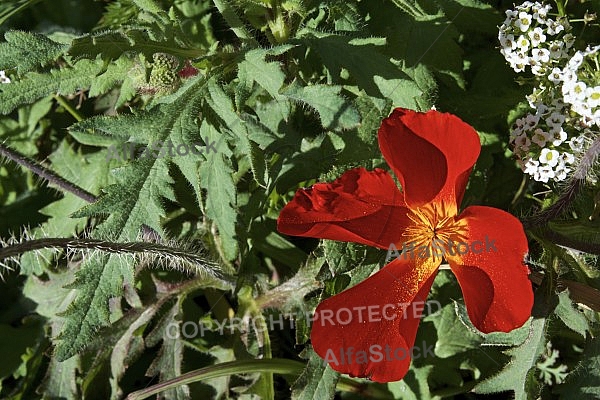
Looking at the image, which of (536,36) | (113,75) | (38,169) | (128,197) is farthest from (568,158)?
(38,169)

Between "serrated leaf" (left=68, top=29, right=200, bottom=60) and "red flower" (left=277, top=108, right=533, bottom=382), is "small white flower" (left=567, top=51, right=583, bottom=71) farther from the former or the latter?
"serrated leaf" (left=68, top=29, right=200, bottom=60)

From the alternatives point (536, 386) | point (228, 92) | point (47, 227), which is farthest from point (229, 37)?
point (536, 386)

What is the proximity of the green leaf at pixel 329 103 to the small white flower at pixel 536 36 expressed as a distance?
0.61m

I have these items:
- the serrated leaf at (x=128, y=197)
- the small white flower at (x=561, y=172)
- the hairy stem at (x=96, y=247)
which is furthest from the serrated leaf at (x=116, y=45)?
the small white flower at (x=561, y=172)

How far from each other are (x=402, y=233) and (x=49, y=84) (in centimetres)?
116

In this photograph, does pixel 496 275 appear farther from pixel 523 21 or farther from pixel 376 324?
pixel 523 21

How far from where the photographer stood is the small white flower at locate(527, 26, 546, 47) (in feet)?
6.63

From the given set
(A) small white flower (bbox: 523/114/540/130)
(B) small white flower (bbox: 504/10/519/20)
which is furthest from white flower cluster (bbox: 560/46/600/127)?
(B) small white flower (bbox: 504/10/519/20)

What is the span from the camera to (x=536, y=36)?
205 centimetres

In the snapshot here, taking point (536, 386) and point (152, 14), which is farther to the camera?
point (152, 14)

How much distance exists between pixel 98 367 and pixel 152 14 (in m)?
1.27

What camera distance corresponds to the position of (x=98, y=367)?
2500 millimetres

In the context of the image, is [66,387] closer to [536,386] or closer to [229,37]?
[229,37]

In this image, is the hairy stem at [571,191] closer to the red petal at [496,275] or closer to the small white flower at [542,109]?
the small white flower at [542,109]
